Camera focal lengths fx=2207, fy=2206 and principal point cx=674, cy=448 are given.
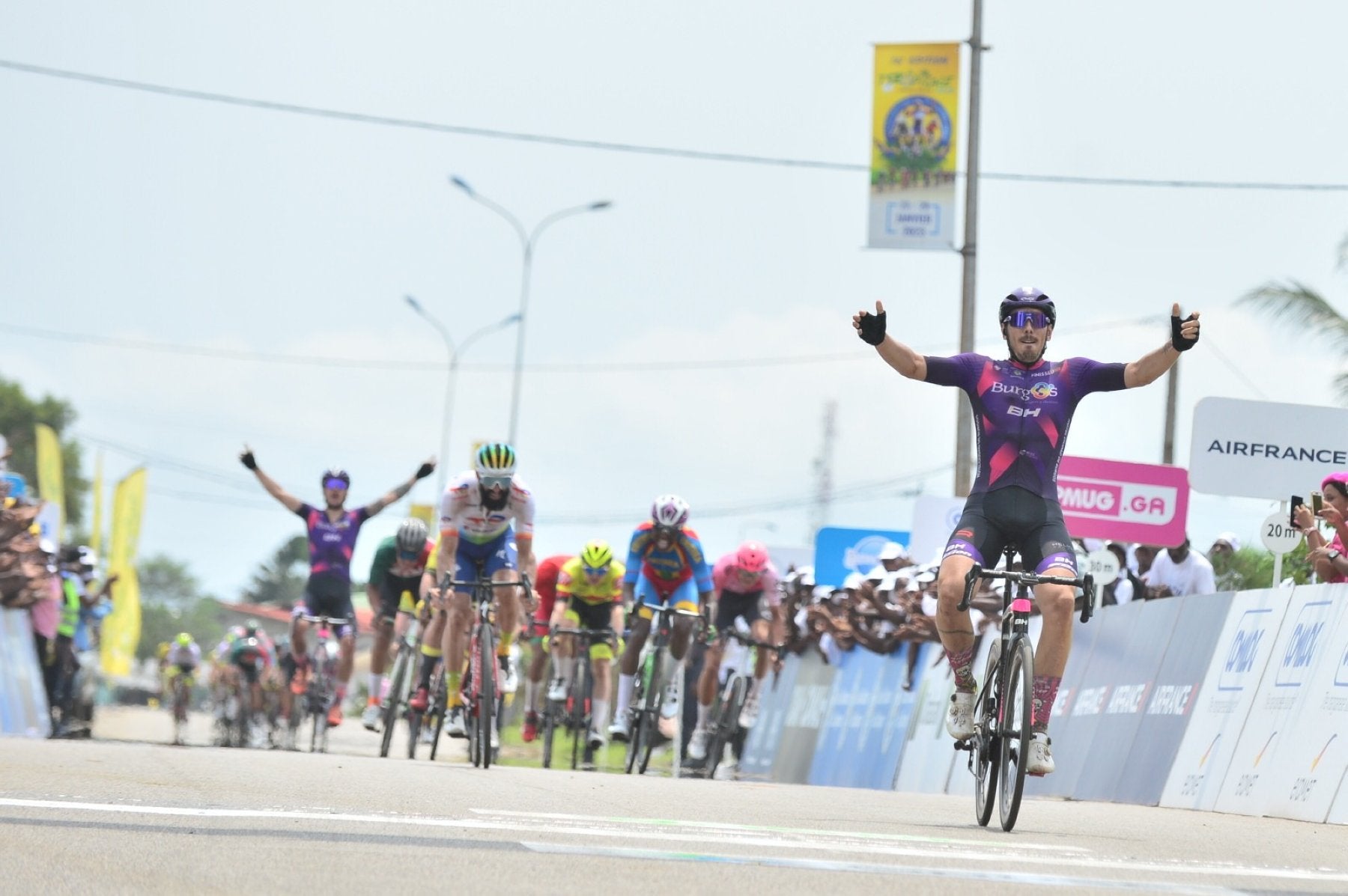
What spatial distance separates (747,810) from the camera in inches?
387

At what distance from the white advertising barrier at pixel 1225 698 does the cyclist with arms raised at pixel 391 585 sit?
7712 mm

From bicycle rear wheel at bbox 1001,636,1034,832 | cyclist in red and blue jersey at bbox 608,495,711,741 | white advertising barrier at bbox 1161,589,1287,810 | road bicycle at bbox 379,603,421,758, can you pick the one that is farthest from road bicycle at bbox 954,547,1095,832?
road bicycle at bbox 379,603,421,758

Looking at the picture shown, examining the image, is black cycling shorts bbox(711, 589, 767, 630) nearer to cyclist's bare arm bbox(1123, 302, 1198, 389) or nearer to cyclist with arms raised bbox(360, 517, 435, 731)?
cyclist with arms raised bbox(360, 517, 435, 731)

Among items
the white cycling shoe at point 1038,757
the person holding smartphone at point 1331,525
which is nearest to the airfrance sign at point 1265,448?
the person holding smartphone at point 1331,525

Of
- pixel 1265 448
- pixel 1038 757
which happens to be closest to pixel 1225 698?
pixel 1265 448

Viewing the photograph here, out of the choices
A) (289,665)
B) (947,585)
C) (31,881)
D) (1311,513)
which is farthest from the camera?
(289,665)

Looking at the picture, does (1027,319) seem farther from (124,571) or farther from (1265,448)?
(124,571)

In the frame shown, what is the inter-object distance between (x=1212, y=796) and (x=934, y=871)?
6.35 meters

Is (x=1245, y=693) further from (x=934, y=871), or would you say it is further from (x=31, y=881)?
(x=31, y=881)

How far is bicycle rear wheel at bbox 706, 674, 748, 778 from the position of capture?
19531mm

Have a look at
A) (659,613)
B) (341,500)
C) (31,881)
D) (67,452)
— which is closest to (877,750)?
(659,613)

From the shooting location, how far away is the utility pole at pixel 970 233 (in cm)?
2852

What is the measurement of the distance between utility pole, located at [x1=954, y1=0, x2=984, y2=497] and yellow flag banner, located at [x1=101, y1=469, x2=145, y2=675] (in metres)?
31.9

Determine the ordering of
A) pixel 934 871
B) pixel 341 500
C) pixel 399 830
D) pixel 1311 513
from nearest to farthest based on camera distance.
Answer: pixel 934 871, pixel 399 830, pixel 1311 513, pixel 341 500
